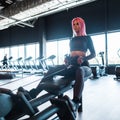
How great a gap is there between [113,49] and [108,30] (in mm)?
934

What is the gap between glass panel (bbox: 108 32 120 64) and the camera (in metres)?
7.61

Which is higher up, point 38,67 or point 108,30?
point 108,30

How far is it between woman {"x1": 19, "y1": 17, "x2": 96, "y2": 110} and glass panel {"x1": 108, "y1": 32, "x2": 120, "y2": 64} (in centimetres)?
554

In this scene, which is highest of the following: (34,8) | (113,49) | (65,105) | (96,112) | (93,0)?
(93,0)

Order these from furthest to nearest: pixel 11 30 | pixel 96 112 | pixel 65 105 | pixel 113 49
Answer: pixel 11 30 → pixel 113 49 → pixel 96 112 → pixel 65 105

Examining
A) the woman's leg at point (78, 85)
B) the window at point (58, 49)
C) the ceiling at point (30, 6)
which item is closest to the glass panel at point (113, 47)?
the ceiling at point (30, 6)

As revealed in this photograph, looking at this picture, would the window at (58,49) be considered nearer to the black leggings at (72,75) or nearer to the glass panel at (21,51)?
the glass panel at (21,51)

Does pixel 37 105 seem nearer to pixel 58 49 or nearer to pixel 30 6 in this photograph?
pixel 30 6

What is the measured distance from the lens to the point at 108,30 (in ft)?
25.6

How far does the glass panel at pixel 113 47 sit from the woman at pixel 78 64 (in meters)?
5.54

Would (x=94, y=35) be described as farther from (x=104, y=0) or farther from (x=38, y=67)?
(x=38, y=67)

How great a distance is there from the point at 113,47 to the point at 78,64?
237 inches

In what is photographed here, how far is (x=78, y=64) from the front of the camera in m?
2.17

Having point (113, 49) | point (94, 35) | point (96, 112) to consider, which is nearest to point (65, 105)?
point (96, 112)
